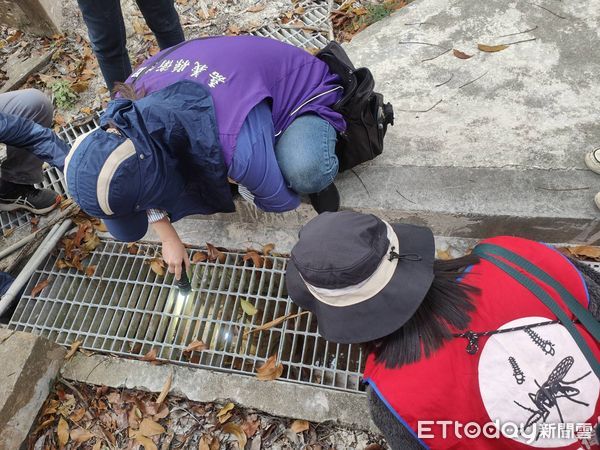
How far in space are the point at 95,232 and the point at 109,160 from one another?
1.58 meters

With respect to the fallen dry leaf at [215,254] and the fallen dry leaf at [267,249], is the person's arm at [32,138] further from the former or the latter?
the fallen dry leaf at [267,249]

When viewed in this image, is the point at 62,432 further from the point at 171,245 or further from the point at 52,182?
the point at 52,182

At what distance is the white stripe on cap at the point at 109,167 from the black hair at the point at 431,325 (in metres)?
1.18

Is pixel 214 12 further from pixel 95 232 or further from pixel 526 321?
pixel 526 321

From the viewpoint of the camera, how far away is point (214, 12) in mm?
4109

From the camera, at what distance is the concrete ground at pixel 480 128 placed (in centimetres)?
236

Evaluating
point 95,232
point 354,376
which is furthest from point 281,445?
point 95,232

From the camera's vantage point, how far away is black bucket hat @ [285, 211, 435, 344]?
1.16 meters

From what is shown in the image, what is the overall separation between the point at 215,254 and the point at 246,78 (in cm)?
122

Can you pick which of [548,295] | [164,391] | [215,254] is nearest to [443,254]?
[548,295]

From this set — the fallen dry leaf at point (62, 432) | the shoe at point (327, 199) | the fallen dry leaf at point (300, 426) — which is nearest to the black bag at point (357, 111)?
the shoe at point (327, 199)

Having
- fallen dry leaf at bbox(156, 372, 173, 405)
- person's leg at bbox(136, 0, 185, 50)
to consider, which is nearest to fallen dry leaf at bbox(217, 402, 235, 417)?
fallen dry leaf at bbox(156, 372, 173, 405)

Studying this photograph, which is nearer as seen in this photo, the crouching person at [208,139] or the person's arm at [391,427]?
the person's arm at [391,427]

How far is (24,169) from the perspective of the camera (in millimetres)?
2924
